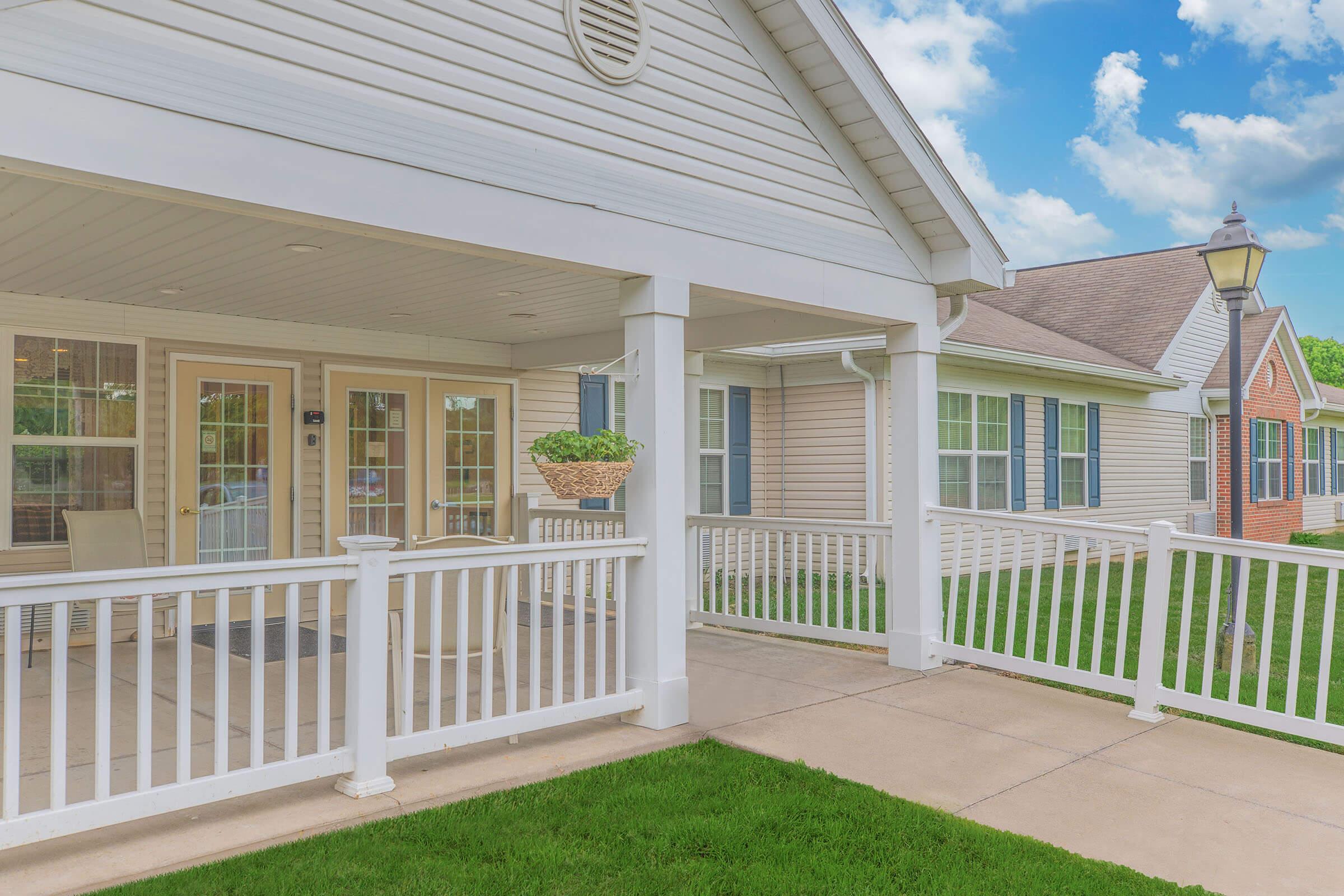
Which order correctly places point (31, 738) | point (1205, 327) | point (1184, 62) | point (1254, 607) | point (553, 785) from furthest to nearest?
1. point (1184, 62)
2. point (1205, 327)
3. point (1254, 607)
4. point (31, 738)
5. point (553, 785)

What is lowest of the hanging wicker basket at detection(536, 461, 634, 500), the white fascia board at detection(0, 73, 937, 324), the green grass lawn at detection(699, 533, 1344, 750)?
the green grass lawn at detection(699, 533, 1344, 750)

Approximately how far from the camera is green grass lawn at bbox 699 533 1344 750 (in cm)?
591

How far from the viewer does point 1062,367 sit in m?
11.4

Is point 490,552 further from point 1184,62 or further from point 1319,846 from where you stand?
point 1184,62

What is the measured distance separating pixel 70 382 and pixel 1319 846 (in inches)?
275

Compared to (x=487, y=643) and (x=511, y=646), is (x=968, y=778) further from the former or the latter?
(x=487, y=643)

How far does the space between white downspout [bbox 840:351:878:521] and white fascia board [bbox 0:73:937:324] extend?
5.05m

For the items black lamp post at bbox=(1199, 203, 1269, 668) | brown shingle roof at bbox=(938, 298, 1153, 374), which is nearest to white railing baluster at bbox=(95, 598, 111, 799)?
black lamp post at bbox=(1199, 203, 1269, 668)

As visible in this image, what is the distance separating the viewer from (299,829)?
11.0ft

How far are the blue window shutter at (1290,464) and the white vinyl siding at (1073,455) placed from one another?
715 centimetres

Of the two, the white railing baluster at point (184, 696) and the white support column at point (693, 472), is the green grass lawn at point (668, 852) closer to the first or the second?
the white railing baluster at point (184, 696)

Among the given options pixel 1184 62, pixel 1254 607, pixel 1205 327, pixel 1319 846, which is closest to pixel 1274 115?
pixel 1184 62

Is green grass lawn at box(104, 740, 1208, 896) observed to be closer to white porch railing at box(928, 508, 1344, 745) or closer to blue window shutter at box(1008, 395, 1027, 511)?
white porch railing at box(928, 508, 1344, 745)

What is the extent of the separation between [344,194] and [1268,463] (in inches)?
696
